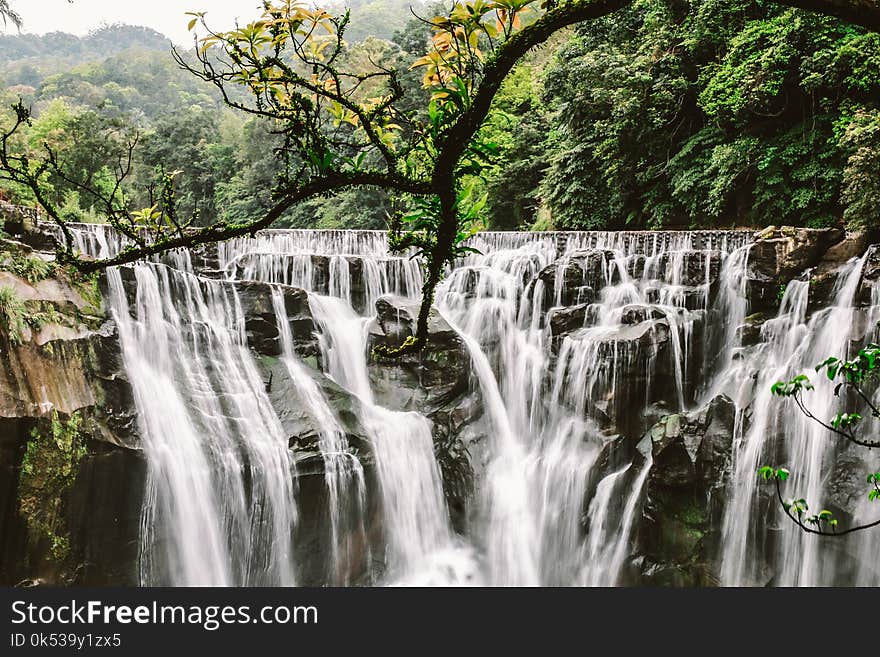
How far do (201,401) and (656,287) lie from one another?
29.8ft

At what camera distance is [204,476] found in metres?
8.14

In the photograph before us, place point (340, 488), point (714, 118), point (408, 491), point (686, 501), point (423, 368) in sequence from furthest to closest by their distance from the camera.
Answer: point (714, 118)
point (423, 368)
point (408, 491)
point (340, 488)
point (686, 501)

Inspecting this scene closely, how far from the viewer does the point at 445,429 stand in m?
10.4

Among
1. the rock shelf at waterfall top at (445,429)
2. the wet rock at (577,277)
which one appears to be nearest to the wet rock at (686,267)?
the rock shelf at waterfall top at (445,429)

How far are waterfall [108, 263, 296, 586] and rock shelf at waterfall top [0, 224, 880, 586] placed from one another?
0.10ft

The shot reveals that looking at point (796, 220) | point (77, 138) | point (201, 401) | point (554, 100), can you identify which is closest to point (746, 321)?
point (796, 220)

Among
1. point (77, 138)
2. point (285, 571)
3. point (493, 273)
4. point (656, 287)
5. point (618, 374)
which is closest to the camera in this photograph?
point (285, 571)

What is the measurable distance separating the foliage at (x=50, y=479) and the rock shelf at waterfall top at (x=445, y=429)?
3cm

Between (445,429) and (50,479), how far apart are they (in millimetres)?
6051

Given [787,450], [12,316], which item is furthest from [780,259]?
[12,316]

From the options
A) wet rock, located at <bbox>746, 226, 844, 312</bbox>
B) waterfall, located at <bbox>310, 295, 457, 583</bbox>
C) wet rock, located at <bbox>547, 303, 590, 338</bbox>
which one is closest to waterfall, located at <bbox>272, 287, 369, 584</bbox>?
waterfall, located at <bbox>310, 295, 457, 583</bbox>

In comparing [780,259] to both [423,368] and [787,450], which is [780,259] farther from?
[423,368]

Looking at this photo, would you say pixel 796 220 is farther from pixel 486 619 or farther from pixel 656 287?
pixel 486 619

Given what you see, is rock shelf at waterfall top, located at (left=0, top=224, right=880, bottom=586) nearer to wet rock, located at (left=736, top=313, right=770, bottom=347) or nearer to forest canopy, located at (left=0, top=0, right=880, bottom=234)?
wet rock, located at (left=736, top=313, right=770, bottom=347)
